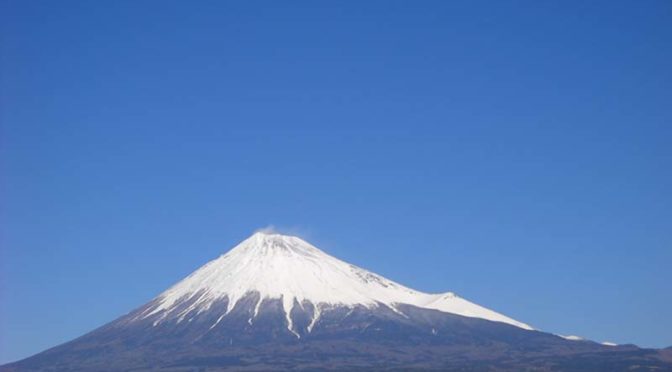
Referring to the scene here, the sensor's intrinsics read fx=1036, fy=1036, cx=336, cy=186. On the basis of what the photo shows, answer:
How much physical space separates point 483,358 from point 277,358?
38197 millimetres

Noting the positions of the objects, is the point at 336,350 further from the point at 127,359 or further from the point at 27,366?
the point at 27,366

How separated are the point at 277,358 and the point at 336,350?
13142 mm

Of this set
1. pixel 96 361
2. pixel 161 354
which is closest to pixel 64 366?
pixel 96 361

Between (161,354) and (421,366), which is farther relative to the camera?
(161,354)

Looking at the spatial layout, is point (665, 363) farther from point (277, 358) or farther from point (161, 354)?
point (161, 354)

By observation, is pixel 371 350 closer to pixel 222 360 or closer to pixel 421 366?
pixel 421 366

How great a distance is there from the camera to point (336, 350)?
198 meters

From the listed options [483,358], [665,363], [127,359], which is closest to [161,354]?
[127,359]

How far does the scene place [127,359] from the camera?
194125 millimetres

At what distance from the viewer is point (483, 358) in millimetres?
192375

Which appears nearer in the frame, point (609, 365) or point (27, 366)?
point (609, 365)

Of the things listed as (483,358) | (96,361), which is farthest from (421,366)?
(96,361)

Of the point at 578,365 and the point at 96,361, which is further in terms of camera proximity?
the point at 96,361

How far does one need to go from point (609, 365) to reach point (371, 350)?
44352 mm
